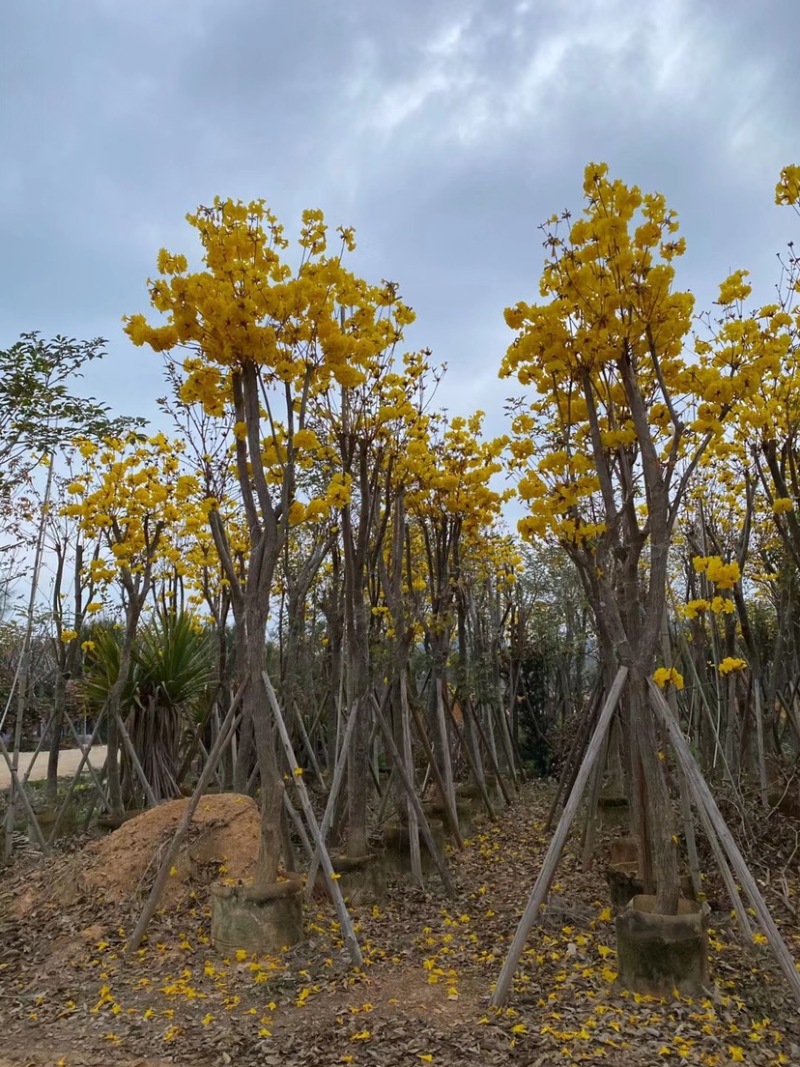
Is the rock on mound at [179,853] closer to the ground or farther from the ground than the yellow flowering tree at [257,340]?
closer to the ground

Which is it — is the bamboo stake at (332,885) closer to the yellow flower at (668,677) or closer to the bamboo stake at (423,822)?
the bamboo stake at (423,822)

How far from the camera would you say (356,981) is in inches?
157

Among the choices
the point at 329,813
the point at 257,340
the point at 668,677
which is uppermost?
the point at 257,340

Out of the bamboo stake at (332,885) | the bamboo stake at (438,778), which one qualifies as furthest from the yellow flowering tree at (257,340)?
the bamboo stake at (438,778)

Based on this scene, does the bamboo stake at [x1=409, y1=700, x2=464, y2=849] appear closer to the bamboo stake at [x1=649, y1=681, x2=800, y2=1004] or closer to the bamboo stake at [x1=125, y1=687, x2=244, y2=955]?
the bamboo stake at [x1=125, y1=687, x2=244, y2=955]

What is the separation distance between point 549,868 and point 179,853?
2871mm

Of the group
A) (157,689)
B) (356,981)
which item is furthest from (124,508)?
(356,981)

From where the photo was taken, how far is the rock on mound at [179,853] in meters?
5.36

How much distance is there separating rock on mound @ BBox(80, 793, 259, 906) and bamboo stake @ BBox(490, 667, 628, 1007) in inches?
91.9

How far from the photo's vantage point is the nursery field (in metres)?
3.25

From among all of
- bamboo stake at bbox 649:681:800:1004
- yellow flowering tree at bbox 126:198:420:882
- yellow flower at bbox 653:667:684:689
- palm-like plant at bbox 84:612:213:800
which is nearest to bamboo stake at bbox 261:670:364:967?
yellow flowering tree at bbox 126:198:420:882

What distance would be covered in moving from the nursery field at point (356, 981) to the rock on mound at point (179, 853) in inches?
0.5

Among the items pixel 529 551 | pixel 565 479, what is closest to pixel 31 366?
pixel 565 479

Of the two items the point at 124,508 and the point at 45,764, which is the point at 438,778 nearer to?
the point at 124,508
